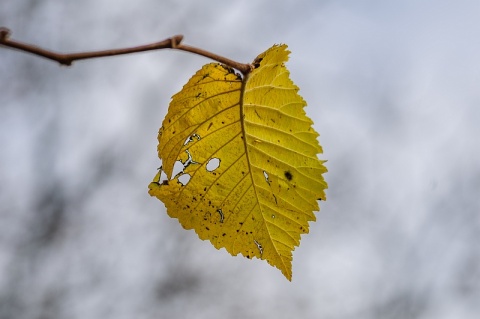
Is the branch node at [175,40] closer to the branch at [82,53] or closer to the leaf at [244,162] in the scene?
the branch at [82,53]

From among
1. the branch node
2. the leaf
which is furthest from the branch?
the leaf

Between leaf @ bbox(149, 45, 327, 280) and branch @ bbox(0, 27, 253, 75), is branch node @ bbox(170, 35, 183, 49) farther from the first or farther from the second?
leaf @ bbox(149, 45, 327, 280)

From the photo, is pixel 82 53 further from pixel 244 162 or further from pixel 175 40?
pixel 244 162

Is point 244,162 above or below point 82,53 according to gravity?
above

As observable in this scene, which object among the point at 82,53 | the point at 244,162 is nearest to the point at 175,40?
the point at 82,53

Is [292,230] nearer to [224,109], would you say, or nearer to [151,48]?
[224,109]

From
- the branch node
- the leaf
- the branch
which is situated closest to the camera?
the branch

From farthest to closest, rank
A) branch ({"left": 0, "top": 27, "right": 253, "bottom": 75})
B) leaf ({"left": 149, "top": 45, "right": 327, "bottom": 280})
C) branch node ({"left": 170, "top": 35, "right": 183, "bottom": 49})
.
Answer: leaf ({"left": 149, "top": 45, "right": 327, "bottom": 280}) < branch node ({"left": 170, "top": 35, "right": 183, "bottom": 49}) < branch ({"left": 0, "top": 27, "right": 253, "bottom": 75})

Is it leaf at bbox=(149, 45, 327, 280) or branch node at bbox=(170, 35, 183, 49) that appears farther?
leaf at bbox=(149, 45, 327, 280)
